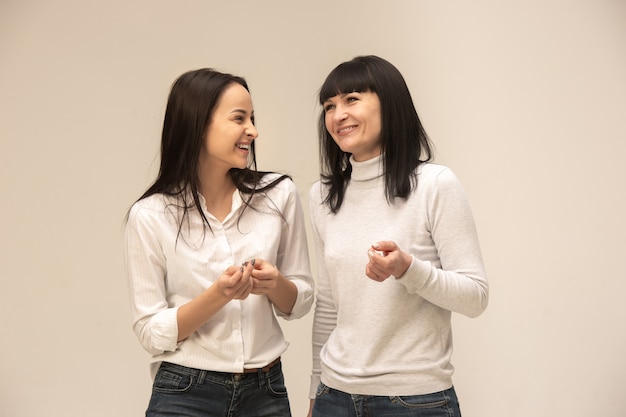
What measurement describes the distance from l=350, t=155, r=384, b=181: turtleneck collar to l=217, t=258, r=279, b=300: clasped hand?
300 mm

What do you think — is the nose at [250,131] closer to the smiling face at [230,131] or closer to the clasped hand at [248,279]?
the smiling face at [230,131]

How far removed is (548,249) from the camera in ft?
10.0

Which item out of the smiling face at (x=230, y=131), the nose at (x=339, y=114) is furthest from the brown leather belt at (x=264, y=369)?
the nose at (x=339, y=114)

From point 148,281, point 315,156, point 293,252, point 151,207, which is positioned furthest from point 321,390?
point 315,156

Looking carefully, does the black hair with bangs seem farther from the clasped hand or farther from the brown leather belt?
the brown leather belt

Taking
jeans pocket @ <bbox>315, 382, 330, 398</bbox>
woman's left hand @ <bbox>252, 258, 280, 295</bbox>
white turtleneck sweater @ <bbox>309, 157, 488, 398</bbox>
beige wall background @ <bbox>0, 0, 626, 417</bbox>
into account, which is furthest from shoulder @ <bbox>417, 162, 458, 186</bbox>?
beige wall background @ <bbox>0, 0, 626, 417</bbox>

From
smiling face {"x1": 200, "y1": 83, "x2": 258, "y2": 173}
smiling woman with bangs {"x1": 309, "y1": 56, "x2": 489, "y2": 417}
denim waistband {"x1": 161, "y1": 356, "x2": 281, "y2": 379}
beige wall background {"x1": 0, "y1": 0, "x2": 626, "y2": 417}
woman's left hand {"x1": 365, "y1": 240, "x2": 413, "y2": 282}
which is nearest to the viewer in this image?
woman's left hand {"x1": 365, "y1": 240, "x2": 413, "y2": 282}

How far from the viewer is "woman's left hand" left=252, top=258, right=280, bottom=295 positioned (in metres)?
1.56

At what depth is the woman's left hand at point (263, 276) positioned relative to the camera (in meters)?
1.56

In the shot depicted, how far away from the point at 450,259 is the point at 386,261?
0.66ft

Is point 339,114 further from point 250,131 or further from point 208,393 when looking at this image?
point 208,393

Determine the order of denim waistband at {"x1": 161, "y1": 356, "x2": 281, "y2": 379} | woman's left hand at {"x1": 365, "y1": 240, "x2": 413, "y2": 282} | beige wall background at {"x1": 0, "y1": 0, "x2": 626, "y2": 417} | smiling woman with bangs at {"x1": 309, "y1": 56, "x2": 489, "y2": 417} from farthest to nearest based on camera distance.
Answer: beige wall background at {"x1": 0, "y1": 0, "x2": 626, "y2": 417}
denim waistband at {"x1": 161, "y1": 356, "x2": 281, "y2": 379}
smiling woman with bangs at {"x1": 309, "y1": 56, "x2": 489, "y2": 417}
woman's left hand at {"x1": 365, "y1": 240, "x2": 413, "y2": 282}

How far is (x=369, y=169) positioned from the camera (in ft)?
5.44

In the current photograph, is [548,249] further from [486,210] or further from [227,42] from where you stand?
[227,42]
